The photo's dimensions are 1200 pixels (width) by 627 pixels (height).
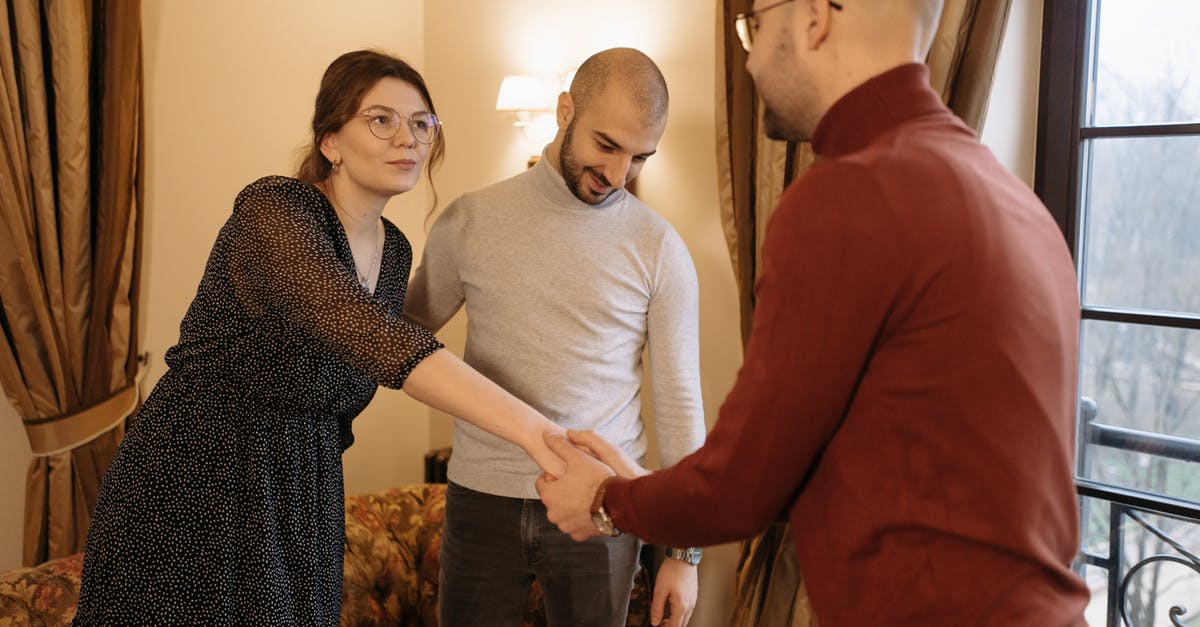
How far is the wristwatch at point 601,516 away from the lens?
1.43 metres

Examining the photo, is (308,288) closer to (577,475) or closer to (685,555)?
(577,475)

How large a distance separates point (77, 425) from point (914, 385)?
9.29 feet

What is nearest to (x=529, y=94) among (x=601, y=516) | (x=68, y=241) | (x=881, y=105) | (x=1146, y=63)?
(x=68, y=241)

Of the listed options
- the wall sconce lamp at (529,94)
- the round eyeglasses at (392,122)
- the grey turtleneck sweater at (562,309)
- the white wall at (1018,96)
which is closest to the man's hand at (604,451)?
the grey turtleneck sweater at (562,309)

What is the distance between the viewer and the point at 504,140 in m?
3.95

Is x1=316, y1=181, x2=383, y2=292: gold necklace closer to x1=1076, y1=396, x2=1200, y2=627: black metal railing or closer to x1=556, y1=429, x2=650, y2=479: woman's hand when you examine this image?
x1=556, y1=429, x2=650, y2=479: woman's hand

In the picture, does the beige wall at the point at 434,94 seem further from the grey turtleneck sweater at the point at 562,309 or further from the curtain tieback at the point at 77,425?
the grey turtleneck sweater at the point at 562,309

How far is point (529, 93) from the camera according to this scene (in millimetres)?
3512

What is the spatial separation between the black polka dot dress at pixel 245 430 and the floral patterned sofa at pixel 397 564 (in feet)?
3.83

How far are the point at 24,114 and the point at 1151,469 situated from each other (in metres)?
3.32

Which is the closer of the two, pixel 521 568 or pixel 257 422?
pixel 257 422

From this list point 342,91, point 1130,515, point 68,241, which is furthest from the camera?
point 68,241

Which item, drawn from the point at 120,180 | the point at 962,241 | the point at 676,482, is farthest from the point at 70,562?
the point at 962,241

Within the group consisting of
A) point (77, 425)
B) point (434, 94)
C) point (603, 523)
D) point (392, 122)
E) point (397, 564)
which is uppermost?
point (434, 94)
